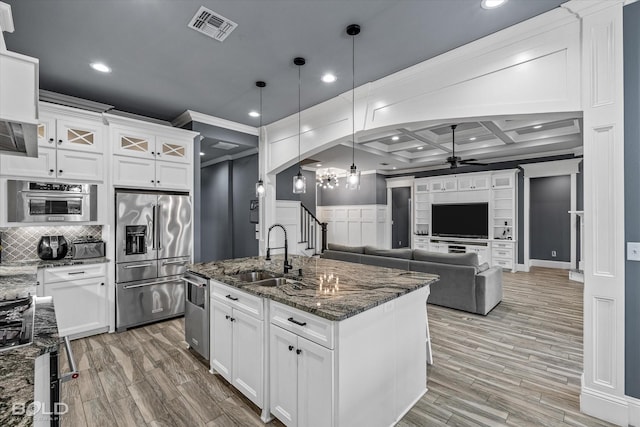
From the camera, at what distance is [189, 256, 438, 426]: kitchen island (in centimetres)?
172

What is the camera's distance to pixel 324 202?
36.6 ft

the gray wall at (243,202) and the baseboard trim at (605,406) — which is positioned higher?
the gray wall at (243,202)

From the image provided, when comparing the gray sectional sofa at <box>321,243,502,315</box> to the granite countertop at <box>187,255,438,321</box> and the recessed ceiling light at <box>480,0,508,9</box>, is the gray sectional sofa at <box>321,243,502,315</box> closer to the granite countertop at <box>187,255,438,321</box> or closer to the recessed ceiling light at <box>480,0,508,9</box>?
the granite countertop at <box>187,255,438,321</box>

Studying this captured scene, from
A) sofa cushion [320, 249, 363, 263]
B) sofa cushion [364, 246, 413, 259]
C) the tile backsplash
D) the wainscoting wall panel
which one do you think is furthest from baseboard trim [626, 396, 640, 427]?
the wainscoting wall panel

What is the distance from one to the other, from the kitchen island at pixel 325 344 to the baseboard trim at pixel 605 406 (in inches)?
43.9

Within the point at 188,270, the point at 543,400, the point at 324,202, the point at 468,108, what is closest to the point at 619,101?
the point at 468,108

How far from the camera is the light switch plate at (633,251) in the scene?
6.68ft

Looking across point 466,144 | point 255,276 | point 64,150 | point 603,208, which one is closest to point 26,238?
point 64,150

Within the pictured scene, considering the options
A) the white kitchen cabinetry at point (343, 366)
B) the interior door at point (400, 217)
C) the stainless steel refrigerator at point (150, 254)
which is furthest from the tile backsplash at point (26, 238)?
the interior door at point (400, 217)

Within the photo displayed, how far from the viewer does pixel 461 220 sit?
830 centimetres

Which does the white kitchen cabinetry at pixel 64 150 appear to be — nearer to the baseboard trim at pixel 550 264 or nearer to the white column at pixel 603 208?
the white column at pixel 603 208

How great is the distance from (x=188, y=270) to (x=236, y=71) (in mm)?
2164

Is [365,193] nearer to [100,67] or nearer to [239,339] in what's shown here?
[100,67]

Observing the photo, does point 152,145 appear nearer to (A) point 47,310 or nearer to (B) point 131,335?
(B) point 131,335
